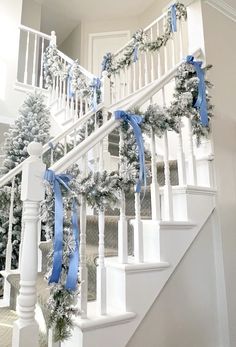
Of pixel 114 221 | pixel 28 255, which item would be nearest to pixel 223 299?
pixel 114 221

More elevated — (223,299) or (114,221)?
(114,221)

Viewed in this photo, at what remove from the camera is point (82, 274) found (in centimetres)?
118

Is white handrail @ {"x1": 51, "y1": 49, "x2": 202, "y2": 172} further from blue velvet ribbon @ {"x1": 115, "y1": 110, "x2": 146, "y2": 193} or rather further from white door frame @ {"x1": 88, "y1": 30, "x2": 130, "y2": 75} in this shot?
white door frame @ {"x1": 88, "y1": 30, "x2": 130, "y2": 75}

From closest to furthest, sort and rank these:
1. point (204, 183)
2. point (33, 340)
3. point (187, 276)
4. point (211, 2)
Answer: point (33, 340)
point (187, 276)
point (204, 183)
point (211, 2)

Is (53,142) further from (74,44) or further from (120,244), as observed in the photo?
(74,44)

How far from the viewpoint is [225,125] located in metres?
2.04

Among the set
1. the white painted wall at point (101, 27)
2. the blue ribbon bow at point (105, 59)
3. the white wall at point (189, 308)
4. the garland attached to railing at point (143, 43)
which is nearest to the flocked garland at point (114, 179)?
the white wall at point (189, 308)

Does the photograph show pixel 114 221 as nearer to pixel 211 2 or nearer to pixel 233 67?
pixel 233 67

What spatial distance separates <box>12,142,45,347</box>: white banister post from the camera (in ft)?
3.26

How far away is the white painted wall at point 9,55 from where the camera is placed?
387 centimetres

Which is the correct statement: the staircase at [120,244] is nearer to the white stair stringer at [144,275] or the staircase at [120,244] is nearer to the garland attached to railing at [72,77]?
the white stair stringer at [144,275]

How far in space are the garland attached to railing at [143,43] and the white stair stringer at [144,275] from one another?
59.8 inches

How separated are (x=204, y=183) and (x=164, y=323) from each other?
35.4 inches

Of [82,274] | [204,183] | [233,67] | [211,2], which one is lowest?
[82,274]
